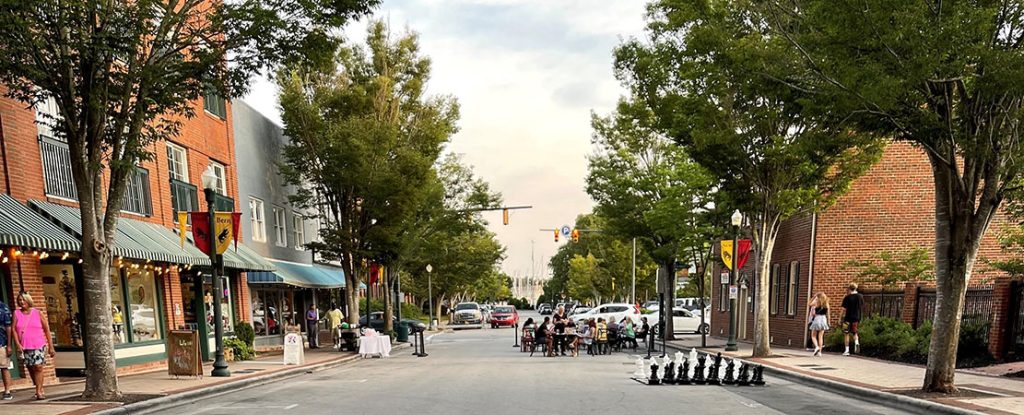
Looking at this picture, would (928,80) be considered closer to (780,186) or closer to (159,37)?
(780,186)

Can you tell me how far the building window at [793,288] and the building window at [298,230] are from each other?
20064 millimetres

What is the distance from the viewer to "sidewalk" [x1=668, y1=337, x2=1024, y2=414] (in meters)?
11.3

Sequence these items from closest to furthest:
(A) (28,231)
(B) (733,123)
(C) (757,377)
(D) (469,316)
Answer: (A) (28,231)
(C) (757,377)
(B) (733,123)
(D) (469,316)

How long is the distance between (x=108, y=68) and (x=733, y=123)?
13.9 m

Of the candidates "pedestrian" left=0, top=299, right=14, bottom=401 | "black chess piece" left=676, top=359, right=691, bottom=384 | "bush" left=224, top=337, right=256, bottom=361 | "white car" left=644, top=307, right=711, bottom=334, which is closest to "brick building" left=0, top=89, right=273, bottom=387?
"bush" left=224, top=337, right=256, bottom=361

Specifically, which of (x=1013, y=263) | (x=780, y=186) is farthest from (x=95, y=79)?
(x=1013, y=263)

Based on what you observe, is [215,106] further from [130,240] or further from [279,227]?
[130,240]

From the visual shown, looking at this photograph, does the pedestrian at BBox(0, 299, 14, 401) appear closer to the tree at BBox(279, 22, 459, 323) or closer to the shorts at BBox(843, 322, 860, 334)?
the tree at BBox(279, 22, 459, 323)

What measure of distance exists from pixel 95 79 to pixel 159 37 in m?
1.18

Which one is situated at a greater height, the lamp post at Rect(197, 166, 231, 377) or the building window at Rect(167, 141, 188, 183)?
the building window at Rect(167, 141, 188, 183)

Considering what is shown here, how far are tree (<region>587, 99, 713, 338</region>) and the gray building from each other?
12769mm

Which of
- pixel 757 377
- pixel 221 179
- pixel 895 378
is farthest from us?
pixel 221 179

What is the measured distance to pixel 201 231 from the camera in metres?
18.8

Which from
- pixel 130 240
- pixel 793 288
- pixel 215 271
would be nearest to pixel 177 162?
pixel 130 240
